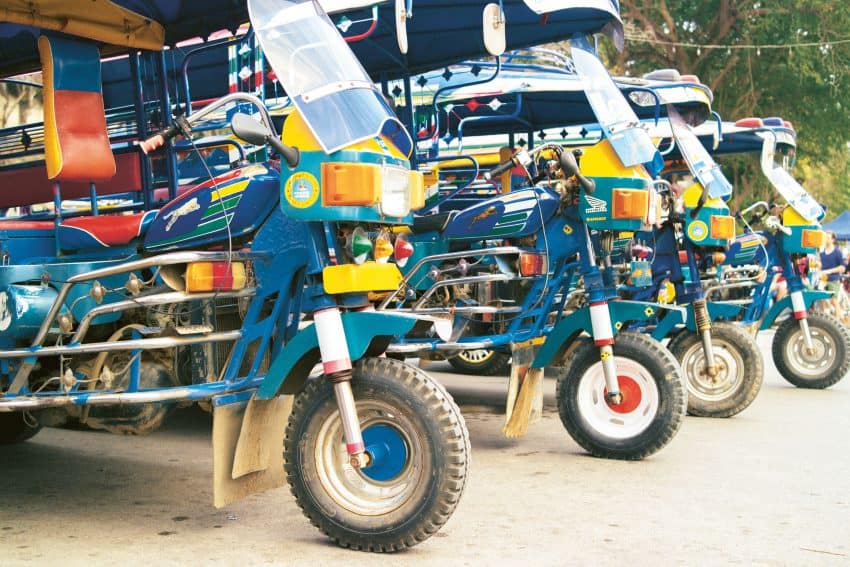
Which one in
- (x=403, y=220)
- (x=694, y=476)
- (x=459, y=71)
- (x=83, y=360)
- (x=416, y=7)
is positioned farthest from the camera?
(x=459, y=71)

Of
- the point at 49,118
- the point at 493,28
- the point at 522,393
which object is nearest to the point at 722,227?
the point at 522,393

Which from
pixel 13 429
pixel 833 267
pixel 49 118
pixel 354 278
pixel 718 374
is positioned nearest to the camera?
pixel 354 278

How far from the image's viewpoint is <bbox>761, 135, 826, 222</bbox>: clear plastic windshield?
10039mm

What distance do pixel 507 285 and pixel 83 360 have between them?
2982 millimetres

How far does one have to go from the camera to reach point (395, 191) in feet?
13.7

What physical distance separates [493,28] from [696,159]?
111 inches

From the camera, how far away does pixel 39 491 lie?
17.3 ft

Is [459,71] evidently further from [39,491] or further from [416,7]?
[39,491]

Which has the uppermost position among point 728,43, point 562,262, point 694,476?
point 728,43

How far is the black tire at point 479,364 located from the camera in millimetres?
9882

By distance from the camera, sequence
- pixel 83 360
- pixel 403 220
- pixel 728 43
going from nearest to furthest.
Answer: pixel 403 220 < pixel 83 360 < pixel 728 43

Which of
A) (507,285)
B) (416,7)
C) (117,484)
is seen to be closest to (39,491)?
(117,484)

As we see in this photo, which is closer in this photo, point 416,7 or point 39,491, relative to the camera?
point 39,491

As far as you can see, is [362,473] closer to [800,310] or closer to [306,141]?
[306,141]
